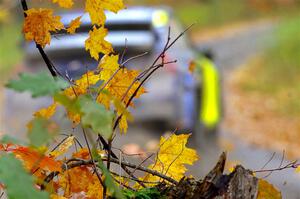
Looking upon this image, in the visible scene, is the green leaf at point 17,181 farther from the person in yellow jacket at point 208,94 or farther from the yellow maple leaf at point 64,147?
the person in yellow jacket at point 208,94

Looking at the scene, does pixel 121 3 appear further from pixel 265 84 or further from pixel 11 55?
pixel 11 55

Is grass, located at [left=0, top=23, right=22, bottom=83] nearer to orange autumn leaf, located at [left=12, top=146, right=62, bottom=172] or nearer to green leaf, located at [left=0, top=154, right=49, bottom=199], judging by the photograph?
orange autumn leaf, located at [left=12, top=146, right=62, bottom=172]

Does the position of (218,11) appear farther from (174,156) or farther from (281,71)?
(174,156)

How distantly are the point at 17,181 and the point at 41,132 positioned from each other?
0.12 m

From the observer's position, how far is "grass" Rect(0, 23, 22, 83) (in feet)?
78.4

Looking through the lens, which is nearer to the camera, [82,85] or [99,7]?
[82,85]

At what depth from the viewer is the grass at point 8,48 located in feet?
78.4

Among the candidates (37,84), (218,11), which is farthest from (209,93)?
(218,11)

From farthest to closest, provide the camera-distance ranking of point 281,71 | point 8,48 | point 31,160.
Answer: point 8,48 → point 281,71 → point 31,160

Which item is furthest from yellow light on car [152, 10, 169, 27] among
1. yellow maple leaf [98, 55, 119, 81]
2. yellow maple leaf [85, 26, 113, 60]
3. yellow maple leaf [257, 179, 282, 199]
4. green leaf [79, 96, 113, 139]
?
green leaf [79, 96, 113, 139]

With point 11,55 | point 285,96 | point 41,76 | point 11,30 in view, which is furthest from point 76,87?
point 11,30

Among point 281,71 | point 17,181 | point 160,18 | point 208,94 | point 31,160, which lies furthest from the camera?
point 281,71

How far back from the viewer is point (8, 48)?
29.4 metres

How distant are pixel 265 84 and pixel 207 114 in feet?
30.5
